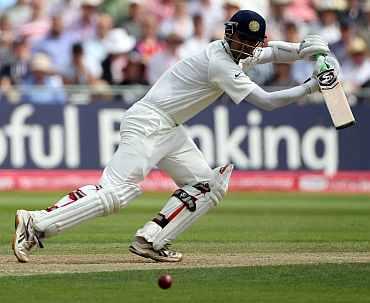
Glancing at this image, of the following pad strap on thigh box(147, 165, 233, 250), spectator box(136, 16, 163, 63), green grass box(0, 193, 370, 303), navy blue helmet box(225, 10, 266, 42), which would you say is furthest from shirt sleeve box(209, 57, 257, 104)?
spectator box(136, 16, 163, 63)

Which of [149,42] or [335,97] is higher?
[149,42]

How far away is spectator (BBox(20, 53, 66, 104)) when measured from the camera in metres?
18.0

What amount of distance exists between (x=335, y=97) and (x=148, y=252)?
5.76 ft

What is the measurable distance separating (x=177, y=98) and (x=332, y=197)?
841 cm

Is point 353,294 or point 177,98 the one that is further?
point 177,98

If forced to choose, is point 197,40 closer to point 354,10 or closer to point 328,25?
point 328,25

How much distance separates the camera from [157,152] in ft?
29.7

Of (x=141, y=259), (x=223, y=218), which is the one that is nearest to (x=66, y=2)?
(x=223, y=218)

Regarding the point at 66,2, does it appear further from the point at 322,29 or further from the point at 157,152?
the point at 157,152

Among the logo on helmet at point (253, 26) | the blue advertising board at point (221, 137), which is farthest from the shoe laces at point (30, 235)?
the blue advertising board at point (221, 137)

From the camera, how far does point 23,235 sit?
8883mm

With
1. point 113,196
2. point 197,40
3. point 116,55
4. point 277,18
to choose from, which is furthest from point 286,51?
point 277,18

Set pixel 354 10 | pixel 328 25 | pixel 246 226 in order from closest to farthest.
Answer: pixel 246 226 < pixel 328 25 < pixel 354 10

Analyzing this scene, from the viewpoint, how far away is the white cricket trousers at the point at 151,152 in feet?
29.2
